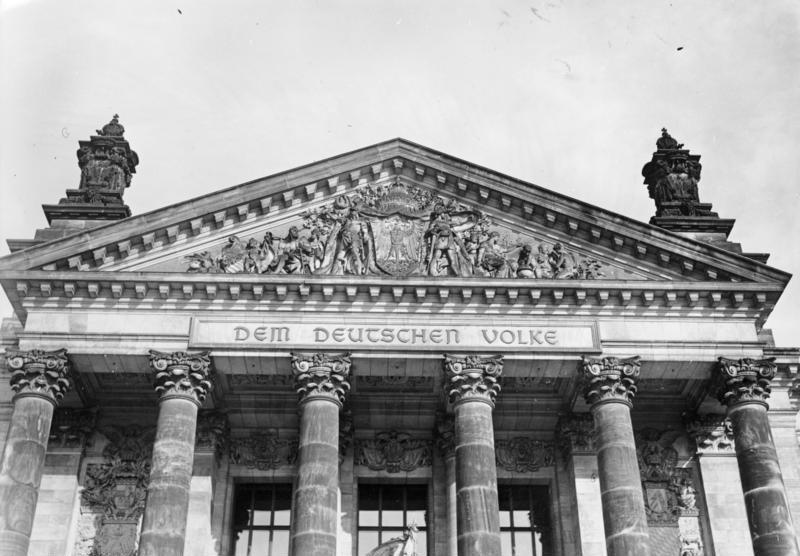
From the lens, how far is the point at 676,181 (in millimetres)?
27609

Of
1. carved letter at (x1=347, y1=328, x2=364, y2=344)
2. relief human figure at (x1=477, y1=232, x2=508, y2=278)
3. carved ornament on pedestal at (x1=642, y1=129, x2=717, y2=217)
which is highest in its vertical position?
carved ornament on pedestal at (x1=642, y1=129, x2=717, y2=217)

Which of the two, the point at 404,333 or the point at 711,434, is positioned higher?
the point at 404,333

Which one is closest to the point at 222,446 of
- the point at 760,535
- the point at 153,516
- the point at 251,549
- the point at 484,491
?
the point at 251,549

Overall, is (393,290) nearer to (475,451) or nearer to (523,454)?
(475,451)

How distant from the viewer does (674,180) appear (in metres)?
27.6

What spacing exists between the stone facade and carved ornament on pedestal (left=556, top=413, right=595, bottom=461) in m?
0.06

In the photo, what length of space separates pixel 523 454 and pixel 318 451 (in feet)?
21.8

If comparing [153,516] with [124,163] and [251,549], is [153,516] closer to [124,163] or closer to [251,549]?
[251,549]

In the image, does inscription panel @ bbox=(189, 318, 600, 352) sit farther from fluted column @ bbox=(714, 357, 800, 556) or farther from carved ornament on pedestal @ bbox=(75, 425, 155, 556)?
carved ornament on pedestal @ bbox=(75, 425, 155, 556)

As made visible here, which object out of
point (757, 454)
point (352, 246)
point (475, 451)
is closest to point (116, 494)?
point (352, 246)

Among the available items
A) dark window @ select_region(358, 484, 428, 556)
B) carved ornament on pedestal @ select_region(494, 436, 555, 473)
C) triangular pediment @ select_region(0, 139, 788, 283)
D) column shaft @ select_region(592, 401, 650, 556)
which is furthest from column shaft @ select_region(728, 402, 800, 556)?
dark window @ select_region(358, 484, 428, 556)

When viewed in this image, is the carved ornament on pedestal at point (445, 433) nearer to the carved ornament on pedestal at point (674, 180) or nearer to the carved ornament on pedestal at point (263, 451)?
the carved ornament on pedestal at point (263, 451)

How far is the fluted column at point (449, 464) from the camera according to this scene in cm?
2445

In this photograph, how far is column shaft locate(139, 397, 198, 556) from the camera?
20.5m
